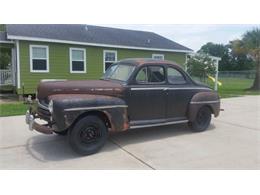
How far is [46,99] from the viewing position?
17.4ft

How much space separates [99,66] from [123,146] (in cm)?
1082

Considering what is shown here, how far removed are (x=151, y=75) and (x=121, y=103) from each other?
1.12m

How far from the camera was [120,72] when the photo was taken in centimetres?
618

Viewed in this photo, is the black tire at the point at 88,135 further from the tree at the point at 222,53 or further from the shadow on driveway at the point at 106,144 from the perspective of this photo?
the tree at the point at 222,53

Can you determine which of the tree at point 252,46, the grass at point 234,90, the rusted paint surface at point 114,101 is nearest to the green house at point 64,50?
the grass at point 234,90

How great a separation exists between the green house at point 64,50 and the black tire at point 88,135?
30.8ft

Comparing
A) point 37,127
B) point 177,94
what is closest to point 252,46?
point 177,94

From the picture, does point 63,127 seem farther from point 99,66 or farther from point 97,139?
point 99,66

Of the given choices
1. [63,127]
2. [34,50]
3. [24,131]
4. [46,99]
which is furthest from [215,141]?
[34,50]

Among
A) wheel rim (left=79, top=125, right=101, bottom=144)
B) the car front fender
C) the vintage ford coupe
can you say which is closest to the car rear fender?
the vintage ford coupe

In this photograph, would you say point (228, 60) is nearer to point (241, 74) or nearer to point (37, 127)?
point (241, 74)

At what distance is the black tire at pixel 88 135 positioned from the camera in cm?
485

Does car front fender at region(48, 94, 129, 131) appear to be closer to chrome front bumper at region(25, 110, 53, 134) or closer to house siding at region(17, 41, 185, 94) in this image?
chrome front bumper at region(25, 110, 53, 134)

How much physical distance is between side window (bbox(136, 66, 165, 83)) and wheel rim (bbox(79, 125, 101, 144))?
4.81 ft
